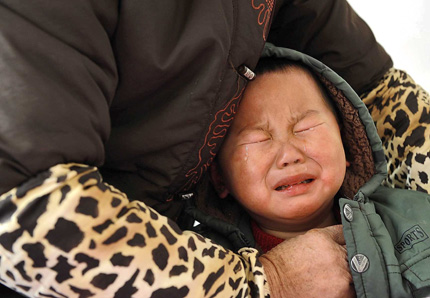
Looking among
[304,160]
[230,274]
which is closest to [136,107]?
[230,274]

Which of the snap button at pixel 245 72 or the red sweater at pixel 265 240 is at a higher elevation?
the snap button at pixel 245 72

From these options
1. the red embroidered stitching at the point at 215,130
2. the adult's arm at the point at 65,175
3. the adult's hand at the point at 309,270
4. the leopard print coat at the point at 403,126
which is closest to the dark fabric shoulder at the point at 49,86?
the adult's arm at the point at 65,175

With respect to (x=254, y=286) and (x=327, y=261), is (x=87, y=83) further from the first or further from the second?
(x=327, y=261)

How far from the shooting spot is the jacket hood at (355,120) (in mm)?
1091

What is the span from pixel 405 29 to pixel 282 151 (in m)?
1.18

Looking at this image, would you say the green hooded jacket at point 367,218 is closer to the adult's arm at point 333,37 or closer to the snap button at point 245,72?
the adult's arm at point 333,37

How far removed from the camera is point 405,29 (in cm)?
191

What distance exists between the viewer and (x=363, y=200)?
1.05m

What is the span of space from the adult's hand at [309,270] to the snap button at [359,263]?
29mm

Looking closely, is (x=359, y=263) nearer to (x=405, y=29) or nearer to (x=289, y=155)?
(x=289, y=155)

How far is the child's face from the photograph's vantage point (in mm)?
1030

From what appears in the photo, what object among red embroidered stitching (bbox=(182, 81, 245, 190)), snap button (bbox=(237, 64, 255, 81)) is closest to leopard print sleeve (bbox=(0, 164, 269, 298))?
red embroidered stitching (bbox=(182, 81, 245, 190))

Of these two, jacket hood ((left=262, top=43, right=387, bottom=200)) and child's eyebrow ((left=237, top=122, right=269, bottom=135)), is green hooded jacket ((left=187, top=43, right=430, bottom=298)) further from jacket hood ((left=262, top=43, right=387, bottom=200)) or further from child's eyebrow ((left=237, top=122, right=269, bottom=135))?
child's eyebrow ((left=237, top=122, right=269, bottom=135))

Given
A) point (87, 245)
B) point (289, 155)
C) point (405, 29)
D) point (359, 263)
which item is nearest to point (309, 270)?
point (359, 263)
